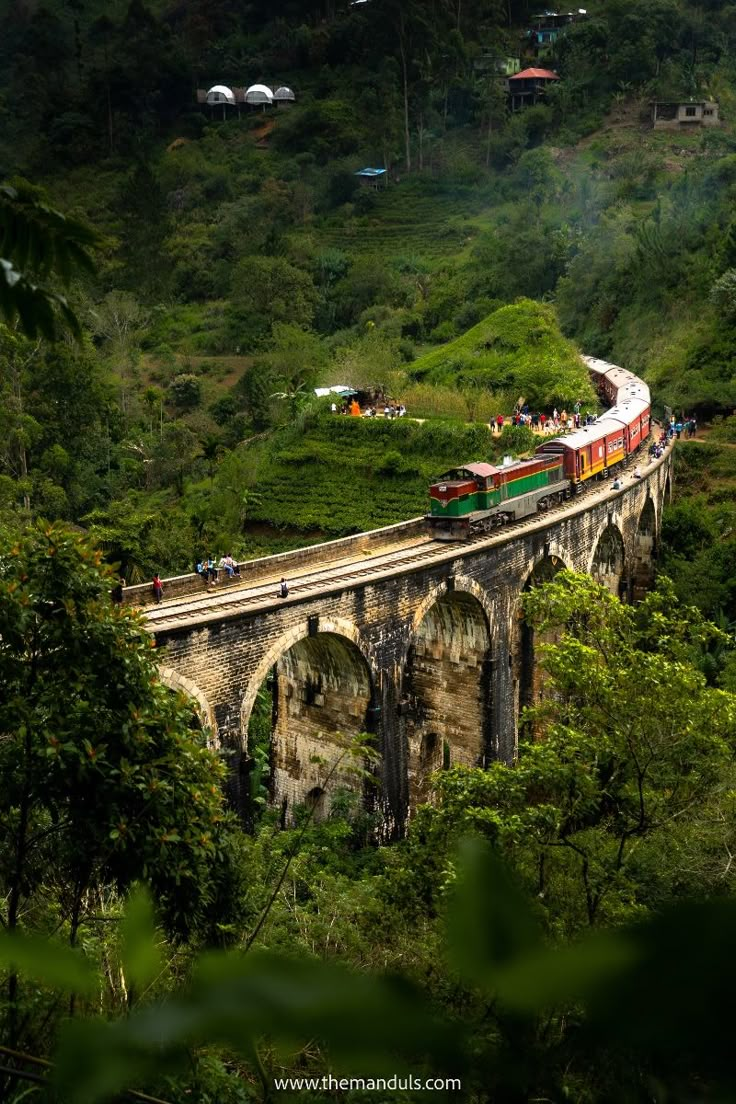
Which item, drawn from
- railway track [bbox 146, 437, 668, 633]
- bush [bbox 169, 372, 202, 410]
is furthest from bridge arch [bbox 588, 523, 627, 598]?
bush [bbox 169, 372, 202, 410]

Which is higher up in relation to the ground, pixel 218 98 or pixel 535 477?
pixel 218 98

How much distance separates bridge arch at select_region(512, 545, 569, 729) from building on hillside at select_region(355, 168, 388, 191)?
50.6 m

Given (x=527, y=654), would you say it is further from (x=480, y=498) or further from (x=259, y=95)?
A: (x=259, y=95)

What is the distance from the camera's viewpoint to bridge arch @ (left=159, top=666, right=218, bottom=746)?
1563cm

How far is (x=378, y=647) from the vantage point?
66.3 ft

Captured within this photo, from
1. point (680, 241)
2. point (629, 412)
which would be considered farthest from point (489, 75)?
point (629, 412)

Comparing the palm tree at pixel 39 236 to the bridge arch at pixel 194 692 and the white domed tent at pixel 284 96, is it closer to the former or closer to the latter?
the bridge arch at pixel 194 692

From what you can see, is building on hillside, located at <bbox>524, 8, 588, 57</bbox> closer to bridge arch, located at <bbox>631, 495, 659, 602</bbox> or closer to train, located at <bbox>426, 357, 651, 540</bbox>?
train, located at <bbox>426, 357, 651, 540</bbox>

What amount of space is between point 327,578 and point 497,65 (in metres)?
66.1

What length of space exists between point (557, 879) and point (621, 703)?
2.57m

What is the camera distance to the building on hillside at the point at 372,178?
70.6 metres

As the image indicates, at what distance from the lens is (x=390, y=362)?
45.9 m

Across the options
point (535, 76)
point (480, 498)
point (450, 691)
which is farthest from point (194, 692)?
point (535, 76)

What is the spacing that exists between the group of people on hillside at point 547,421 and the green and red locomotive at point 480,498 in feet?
40.8
